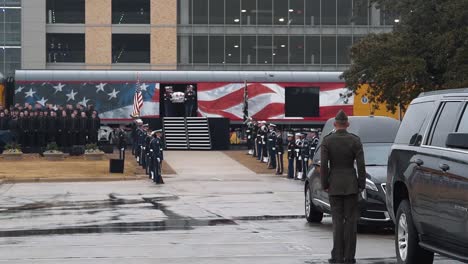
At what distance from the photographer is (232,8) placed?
69875 millimetres

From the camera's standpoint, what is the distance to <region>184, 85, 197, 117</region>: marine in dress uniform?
49.1m

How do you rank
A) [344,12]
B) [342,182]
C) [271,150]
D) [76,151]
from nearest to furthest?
1. [342,182]
2. [271,150]
3. [76,151]
4. [344,12]

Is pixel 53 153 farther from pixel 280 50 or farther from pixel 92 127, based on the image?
pixel 280 50

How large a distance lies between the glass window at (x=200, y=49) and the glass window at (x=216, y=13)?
1449 millimetres

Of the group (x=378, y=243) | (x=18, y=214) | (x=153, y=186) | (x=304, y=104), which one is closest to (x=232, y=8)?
(x=304, y=104)

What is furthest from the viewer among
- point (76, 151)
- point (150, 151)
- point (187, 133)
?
point (187, 133)

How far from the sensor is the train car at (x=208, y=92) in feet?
159

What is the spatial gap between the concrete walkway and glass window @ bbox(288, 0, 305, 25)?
26.9m

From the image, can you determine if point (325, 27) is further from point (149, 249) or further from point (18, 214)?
point (149, 249)

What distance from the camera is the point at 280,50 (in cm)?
6994

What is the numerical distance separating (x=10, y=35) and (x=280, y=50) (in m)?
20.6

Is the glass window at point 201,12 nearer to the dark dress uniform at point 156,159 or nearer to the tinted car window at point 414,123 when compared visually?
the dark dress uniform at point 156,159

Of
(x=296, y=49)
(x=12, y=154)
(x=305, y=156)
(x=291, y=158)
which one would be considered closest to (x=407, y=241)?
(x=305, y=156)

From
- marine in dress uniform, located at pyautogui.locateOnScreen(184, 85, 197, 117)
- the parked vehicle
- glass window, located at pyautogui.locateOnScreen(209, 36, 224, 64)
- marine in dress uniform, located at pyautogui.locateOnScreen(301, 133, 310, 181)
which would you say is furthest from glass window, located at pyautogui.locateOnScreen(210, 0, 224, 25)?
the parked vehicle
